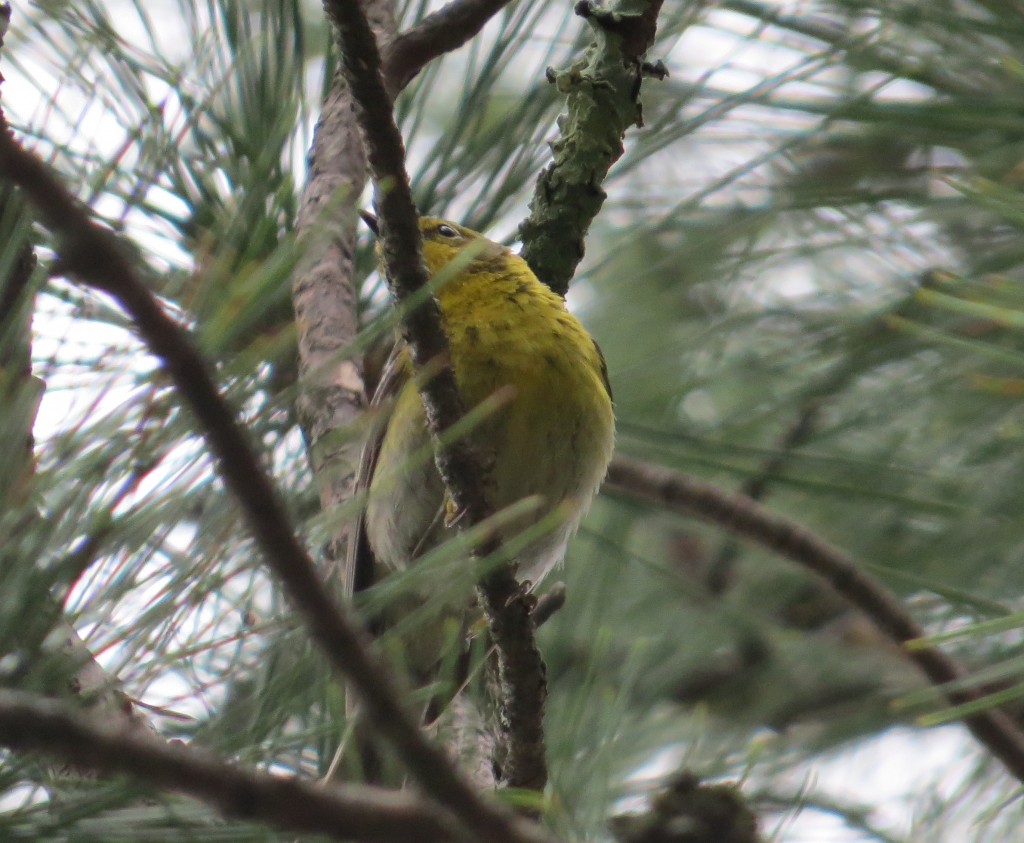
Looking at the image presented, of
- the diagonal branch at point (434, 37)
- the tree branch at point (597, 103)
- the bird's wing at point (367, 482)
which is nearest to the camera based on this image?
the tree branch at point (597, 103)

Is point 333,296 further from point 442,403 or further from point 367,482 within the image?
point 442,403

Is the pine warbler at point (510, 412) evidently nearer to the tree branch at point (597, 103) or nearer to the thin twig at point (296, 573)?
the tree branch at point (597, 103)

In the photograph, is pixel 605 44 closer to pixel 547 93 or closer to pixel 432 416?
pixel 547 93

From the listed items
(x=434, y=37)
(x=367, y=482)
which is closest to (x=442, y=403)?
(x=434, y=37)

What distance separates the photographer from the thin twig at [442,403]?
1.65m

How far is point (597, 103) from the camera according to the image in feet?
8.63

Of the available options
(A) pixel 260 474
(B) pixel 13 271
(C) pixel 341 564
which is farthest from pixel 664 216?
(A) pixel 260 474

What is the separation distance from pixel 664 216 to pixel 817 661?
1477 millimetres

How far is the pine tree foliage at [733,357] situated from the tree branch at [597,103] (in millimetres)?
365

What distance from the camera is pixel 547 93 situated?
320 centimetres

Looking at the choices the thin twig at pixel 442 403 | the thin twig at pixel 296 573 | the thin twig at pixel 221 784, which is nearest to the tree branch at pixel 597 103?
the thin twig at pixel 442 403

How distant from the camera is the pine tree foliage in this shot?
2.16 metres

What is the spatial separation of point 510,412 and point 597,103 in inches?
26.2

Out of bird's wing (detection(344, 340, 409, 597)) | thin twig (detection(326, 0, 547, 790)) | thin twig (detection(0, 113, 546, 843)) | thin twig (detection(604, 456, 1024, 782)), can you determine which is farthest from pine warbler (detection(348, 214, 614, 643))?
thin twig (detection(0, 113, 546, 843))
